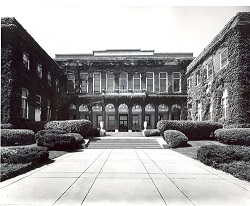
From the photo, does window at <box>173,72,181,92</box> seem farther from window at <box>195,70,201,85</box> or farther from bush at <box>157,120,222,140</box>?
bush at <box>157,120,222,140</box>

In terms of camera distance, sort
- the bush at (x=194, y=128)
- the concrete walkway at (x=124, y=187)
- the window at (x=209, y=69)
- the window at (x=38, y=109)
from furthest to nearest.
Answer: the window at (x=38, y=109) < the window at (x=209, y=69) < the bush at (x=194, y=128) < the concrete walkway at (x=124, y=187)

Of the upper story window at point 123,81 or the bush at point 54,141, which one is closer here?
the bush at point 54,141

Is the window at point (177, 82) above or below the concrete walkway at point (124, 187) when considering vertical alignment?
above

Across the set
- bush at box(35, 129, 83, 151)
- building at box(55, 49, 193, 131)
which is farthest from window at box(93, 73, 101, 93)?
bush at box(35, 129, 83, 151)

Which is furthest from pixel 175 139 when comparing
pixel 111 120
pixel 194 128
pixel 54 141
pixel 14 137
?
pixel 111 120

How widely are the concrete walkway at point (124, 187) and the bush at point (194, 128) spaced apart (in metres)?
11.1

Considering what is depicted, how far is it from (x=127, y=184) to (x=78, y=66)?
98.4ft

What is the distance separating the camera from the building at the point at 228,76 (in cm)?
1712

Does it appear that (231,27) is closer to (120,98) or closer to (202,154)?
(202,154)

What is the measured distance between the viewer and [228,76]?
1889cm

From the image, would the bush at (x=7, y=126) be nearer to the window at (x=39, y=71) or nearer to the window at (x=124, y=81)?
the window at (x=39, y=71)

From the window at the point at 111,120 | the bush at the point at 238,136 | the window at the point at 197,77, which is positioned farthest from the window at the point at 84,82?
the bush at the point at 238,136

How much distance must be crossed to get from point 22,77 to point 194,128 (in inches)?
642

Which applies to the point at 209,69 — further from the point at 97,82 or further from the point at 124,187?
the point at 124,187
